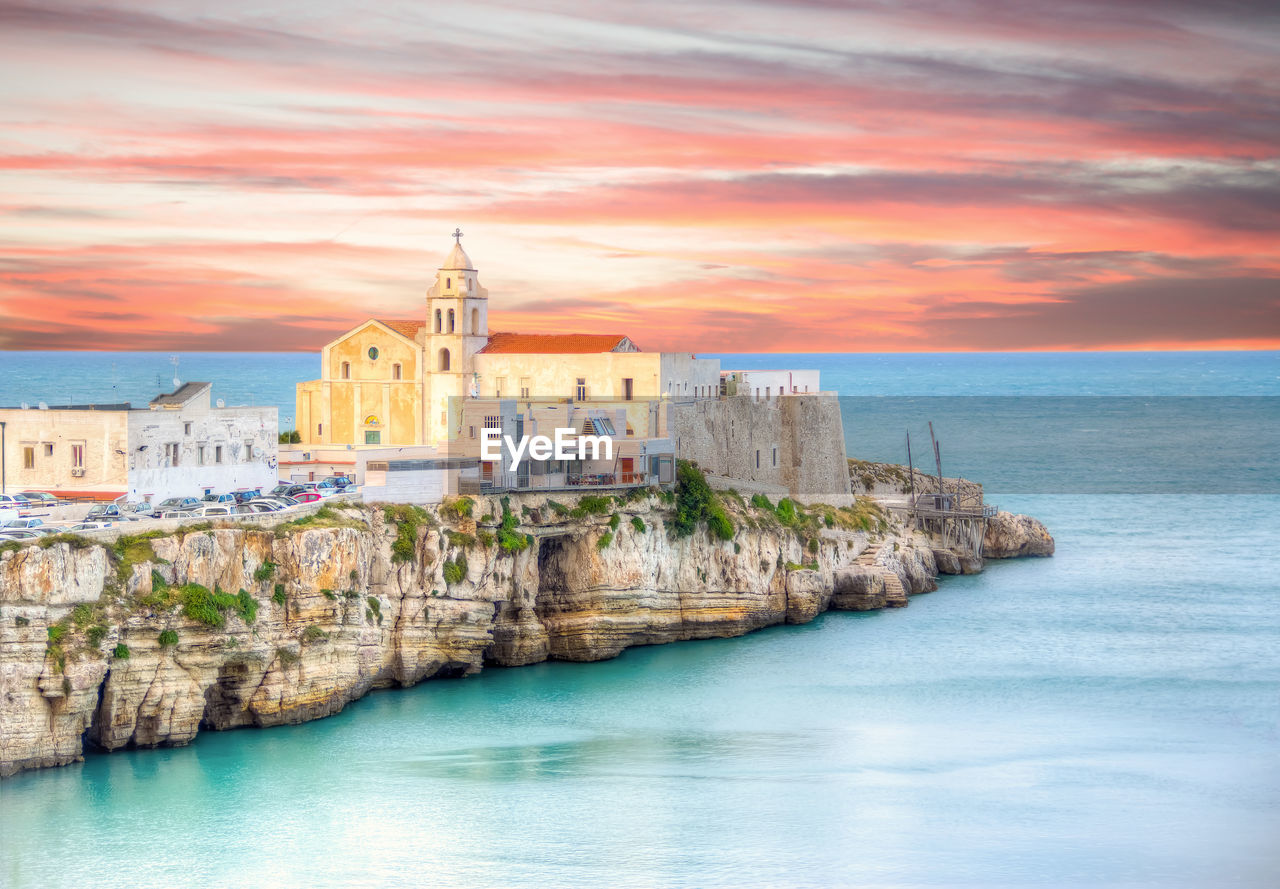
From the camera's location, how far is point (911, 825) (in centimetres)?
4312

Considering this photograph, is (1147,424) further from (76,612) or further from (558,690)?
(76,612)

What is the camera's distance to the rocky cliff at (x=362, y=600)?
43406 mm

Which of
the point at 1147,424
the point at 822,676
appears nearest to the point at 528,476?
the point at 822,676

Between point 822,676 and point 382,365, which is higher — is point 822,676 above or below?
below

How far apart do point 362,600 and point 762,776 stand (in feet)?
47.9

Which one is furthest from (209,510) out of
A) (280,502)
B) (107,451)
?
(107,451)

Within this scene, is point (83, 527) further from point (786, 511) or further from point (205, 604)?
point (786, 511)

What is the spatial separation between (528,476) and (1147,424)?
502 feet

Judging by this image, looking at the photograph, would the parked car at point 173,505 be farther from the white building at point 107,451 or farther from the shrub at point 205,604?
the shrub at point 205,604

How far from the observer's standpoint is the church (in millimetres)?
72500

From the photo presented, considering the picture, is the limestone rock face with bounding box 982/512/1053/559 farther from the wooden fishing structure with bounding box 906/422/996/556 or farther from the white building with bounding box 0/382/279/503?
the white building with bounding box 0/382/279/503

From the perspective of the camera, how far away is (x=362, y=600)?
171ft

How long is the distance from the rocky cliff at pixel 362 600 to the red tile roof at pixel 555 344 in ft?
33.9

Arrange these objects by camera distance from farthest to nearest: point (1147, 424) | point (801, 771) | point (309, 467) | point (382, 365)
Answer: point (1147, 424) → point (382, 365) → point (309, 467) → point (801, 771)
